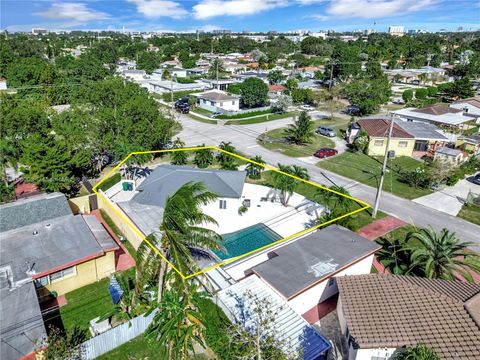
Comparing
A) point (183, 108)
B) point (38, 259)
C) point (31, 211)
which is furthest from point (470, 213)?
point (183, 108)

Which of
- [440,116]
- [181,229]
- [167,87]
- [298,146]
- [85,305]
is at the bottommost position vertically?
[85,305]

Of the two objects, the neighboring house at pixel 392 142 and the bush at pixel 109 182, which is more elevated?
the neighboring house at pixel 392 142

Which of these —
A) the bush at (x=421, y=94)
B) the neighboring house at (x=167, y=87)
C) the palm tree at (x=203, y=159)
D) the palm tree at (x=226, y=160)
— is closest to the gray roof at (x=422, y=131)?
the palm tree at (x=226, y=160)

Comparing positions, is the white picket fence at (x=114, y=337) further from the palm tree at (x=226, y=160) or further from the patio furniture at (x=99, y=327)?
the palm tree at (x=226, y=160)

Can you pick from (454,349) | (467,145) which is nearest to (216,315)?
(454,349)

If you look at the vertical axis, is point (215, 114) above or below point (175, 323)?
above

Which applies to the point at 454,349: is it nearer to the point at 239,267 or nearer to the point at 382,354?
the point at 382,354

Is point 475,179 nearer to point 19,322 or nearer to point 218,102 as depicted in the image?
point 19,322

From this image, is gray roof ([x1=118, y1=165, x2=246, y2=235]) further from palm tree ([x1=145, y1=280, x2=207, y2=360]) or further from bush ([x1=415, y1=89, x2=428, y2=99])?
bush ([x1=415, y1=89, x2=428, y2=99])
